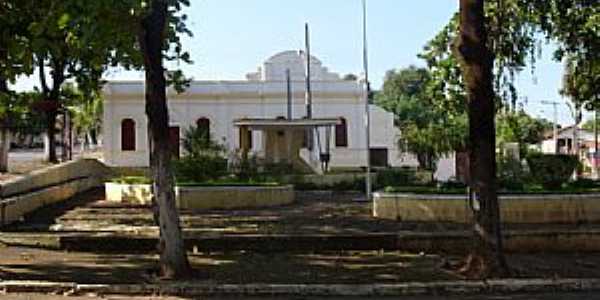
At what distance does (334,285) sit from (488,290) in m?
2.13

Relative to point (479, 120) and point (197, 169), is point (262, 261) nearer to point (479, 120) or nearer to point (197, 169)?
point (479, 120)

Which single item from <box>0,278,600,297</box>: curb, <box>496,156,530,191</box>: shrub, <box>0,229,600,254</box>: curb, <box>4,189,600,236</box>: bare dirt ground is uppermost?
<box>496,156,530,191</box>: shrub

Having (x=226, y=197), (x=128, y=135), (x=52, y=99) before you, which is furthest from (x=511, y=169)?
(x=128, y=135)

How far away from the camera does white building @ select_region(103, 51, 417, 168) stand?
4984cm

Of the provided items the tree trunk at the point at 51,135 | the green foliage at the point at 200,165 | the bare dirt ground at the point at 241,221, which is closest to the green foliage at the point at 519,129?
the bare dirt ground at the point at 241,221

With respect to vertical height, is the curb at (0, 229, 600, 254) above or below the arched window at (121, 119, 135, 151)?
below

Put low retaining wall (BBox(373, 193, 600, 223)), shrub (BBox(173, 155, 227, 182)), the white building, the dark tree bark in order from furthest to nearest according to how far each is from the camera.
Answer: the white building
the dark tree bark
shrub (BBox(173, 155, 227, 182))
low retaining wall (BBox(373, 193, 600, 223))

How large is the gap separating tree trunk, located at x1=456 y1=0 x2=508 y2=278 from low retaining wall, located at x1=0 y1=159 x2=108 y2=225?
9744 millimetres

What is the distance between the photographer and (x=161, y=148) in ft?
42.7

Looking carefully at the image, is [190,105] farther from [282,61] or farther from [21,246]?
[21,246]

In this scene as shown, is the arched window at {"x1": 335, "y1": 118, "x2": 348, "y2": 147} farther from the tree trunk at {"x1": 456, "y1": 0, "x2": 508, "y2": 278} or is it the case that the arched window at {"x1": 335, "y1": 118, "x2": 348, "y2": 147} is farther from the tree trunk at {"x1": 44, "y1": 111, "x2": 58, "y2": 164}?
the tree trunk at {"x1": 456, "y1": 0, "x2": 508, "y2": 278}

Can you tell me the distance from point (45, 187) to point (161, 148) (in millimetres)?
12701

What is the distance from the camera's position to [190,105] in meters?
51.2

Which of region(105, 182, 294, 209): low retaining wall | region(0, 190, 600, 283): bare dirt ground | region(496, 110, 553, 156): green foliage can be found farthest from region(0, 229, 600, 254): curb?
region(105, 182, 294, 209): low retaining wall
